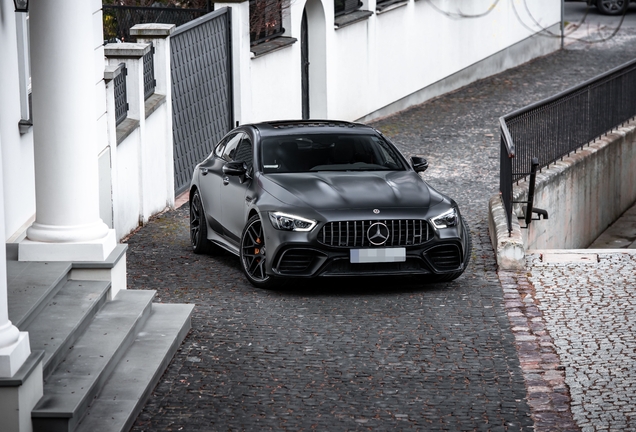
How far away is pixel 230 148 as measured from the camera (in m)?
12.7

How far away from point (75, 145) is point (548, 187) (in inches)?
337

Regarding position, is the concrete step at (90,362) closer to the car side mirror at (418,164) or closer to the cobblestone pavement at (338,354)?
the cobblestone pavement at (338,354)

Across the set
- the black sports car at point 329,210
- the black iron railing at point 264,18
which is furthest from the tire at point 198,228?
the black iron railing at point 264,18

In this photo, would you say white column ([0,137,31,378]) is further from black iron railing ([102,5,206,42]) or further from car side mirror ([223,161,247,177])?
black iron railing ([102,5,206,42])

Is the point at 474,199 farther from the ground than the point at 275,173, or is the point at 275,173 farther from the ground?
the point at 275,173

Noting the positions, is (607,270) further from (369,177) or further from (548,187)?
(548,187)

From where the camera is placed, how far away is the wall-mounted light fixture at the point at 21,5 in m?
9.38

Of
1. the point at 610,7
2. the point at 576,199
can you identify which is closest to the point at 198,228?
the point at 576,199

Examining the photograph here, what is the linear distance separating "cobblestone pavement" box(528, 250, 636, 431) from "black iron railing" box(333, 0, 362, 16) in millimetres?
11745

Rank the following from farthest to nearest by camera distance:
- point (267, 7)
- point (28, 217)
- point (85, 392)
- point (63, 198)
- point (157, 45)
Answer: point (267, 7) → point (157, 45) → point (28, 217) → point (63, 198) → point (85, 392)

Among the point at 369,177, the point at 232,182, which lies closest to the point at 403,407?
the point at 369,177

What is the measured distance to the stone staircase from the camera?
7.08m

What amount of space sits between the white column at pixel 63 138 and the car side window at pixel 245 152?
293 centimetres

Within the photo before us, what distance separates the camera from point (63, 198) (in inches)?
359
